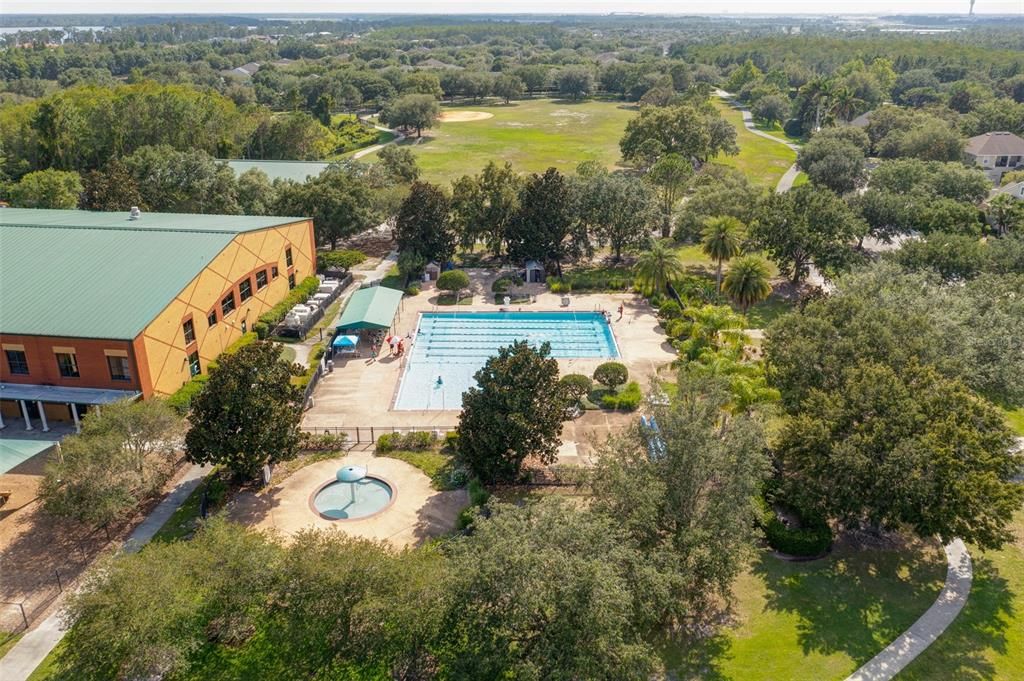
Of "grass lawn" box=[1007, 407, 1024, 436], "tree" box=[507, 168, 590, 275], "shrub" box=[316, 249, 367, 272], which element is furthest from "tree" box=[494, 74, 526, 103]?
"grass lawn" box=[1007, 407, 1024, 436]

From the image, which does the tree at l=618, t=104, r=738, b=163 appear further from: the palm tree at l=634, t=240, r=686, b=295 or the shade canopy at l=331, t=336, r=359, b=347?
the shade canopy at l=331, t=336, r=359, b=347

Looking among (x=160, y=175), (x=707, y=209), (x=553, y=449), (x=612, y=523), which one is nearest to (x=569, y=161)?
(x=707, y=209)

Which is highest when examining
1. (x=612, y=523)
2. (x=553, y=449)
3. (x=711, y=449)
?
(x=711, y=449)

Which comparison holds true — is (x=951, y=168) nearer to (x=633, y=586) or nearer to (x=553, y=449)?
(x=553, y=449)

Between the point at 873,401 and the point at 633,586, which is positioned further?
the point at 873,401

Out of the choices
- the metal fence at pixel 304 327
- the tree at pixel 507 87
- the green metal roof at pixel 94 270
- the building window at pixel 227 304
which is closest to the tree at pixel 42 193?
the green metal roof at pixel 94 270

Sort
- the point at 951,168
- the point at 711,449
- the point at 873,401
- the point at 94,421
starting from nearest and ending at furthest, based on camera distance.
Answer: the point at 711,449 → the point at 873,401 → the point at 94,421 → the point at 951,168

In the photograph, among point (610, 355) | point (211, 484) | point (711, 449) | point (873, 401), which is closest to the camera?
point (711, 449)
